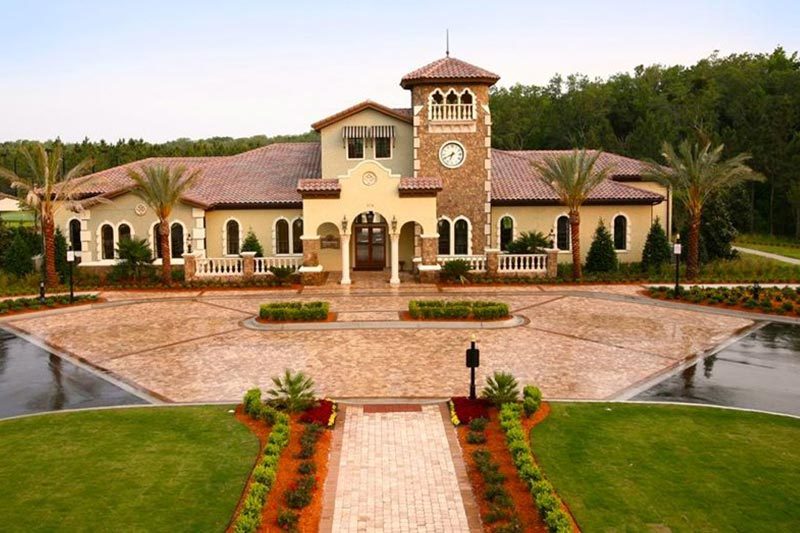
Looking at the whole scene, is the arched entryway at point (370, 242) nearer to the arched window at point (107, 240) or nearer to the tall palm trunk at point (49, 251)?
the arched window at point (107, 240)

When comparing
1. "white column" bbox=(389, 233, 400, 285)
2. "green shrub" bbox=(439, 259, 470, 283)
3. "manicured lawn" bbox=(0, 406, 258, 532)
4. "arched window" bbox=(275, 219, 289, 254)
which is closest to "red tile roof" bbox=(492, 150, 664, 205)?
"green shrub" bbox=(439, 259, 470, 283)

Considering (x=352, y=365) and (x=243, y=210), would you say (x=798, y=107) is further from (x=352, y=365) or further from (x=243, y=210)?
(x=352, y=365)

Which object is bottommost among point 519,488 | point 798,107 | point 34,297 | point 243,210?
point 519,488

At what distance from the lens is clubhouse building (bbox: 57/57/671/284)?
3375cm

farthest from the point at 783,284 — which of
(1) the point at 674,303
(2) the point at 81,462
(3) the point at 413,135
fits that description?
(2) the point at 81,462

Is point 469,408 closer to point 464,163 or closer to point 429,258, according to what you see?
point 429,258

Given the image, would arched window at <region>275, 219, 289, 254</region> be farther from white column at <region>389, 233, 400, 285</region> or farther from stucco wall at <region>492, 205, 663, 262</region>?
stucco wall at <region>492, 205, 663, 262</region>

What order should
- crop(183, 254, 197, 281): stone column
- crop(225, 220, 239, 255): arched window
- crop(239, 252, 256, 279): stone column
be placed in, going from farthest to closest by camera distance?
crop(225, 220, 239, 255): arched window → crop(239, 252, 256, 279): stone column → crop(183, 254, 197, 281): stone column

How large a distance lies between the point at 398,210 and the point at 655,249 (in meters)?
13.0

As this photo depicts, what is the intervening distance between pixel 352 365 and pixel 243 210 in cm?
1962

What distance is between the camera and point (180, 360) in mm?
19781

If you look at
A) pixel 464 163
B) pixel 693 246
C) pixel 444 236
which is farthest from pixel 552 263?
pixel 464 163

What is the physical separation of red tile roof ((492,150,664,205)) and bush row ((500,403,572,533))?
22395mm

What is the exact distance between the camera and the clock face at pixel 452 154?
35688mm
